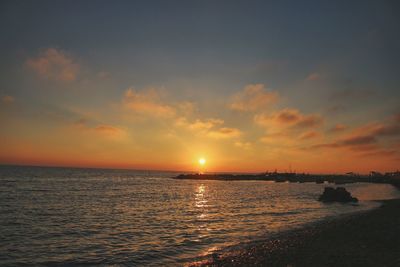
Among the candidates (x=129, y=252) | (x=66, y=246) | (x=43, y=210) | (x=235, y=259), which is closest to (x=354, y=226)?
(x=235, y=259)

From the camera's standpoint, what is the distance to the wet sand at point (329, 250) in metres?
15.4

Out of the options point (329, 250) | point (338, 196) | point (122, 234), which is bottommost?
point (122, 234)

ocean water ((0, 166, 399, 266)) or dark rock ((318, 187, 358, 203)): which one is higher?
dark rock ((318, 187, 358, 203))

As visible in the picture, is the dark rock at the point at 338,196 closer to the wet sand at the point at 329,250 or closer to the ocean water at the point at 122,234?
the ocean water at the point at 122,234

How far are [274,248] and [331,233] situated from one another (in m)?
6.92

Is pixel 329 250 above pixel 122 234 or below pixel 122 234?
above

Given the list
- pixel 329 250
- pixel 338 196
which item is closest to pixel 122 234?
pixel 329 250

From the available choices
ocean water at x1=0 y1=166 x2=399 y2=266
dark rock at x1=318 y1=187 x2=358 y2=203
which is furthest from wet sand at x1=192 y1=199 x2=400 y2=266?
dark rock at x1=318 y1=187 x2=358 y2=203

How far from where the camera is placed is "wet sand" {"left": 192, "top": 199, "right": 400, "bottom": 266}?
50.4 ft

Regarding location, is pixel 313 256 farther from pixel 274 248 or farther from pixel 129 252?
pixel 129 252

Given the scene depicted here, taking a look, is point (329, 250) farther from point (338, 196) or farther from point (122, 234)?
point (338, 196)

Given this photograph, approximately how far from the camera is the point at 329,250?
58.4 ft

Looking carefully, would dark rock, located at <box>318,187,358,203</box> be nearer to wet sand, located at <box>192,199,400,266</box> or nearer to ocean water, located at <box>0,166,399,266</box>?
ocean water, located at <box>0,166,399,266</box>

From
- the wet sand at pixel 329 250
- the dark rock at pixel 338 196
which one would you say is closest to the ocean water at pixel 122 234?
the wet sand at pixel 329 250
